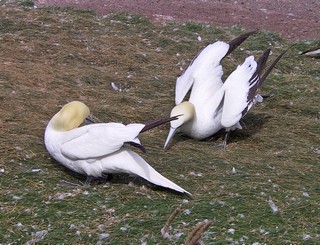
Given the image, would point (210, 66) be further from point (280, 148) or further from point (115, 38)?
point (115, 38)

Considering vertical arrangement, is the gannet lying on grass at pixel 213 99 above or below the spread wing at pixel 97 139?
below

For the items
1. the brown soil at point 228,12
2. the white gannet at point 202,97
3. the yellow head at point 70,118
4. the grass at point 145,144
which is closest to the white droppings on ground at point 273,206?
the grass at point 145,144

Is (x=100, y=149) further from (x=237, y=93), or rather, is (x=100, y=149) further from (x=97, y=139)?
(x=237, y=93)

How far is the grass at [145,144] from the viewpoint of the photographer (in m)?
4.16

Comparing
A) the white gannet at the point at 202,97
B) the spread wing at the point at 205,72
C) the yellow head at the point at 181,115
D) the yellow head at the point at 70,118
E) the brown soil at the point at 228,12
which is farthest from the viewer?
the brown soil at the point at 228,12

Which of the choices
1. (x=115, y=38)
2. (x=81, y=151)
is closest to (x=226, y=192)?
(x=81, y=151)

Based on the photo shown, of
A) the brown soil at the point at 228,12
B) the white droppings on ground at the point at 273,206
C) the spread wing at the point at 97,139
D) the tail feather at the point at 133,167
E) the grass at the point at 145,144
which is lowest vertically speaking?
the brown soil at the point at 228,12

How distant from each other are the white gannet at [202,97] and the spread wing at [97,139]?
966 millimetres

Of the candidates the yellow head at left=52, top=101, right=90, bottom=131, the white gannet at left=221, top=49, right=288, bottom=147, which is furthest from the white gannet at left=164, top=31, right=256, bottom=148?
the yellow head at left=52, top=101, right=90, bottom=131

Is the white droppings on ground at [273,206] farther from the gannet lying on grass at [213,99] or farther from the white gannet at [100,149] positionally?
the gannet lying on grass at [213,99]

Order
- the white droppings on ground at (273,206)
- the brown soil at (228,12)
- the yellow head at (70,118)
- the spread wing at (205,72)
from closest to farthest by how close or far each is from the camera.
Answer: the white droppings on ground at (273,206)
the yellow head at (70,118)
the spread wing at (205,72)
the brown soil at (228,12)

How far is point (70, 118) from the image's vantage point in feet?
15.9

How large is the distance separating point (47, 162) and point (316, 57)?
511 cm

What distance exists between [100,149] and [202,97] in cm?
175
